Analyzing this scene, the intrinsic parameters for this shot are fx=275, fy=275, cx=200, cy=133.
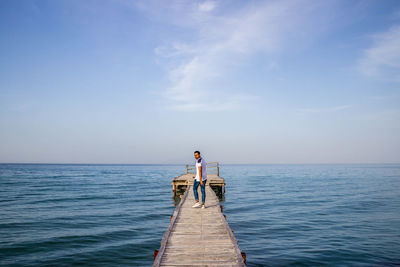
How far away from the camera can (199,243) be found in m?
7.69

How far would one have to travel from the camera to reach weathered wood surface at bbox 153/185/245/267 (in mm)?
6441

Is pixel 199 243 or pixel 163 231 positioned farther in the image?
pixel 163 231

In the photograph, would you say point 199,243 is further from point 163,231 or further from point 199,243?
point 163,231

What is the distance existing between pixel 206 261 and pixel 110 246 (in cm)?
717

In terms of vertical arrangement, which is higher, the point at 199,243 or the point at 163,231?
the point at 199,243

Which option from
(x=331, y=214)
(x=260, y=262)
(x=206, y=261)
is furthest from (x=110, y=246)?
(x=331, y=214)

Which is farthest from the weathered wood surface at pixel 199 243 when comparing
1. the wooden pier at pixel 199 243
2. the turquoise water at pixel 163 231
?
the turquoise water at pixel 163 231

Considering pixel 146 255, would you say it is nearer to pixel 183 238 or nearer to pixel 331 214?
pixel 183 238

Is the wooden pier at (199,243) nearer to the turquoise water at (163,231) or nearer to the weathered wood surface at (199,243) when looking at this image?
the weathered wood surface at (199,243)

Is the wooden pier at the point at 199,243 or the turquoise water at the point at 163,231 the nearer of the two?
the wooden pier at the point at 199,243

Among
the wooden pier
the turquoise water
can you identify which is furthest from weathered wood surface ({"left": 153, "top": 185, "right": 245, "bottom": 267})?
the turquoise water

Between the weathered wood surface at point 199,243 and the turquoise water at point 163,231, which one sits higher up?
the weathered wood surface at point 199,243

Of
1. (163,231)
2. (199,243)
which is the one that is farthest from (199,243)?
(163,231)

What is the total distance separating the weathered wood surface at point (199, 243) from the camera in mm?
6441
